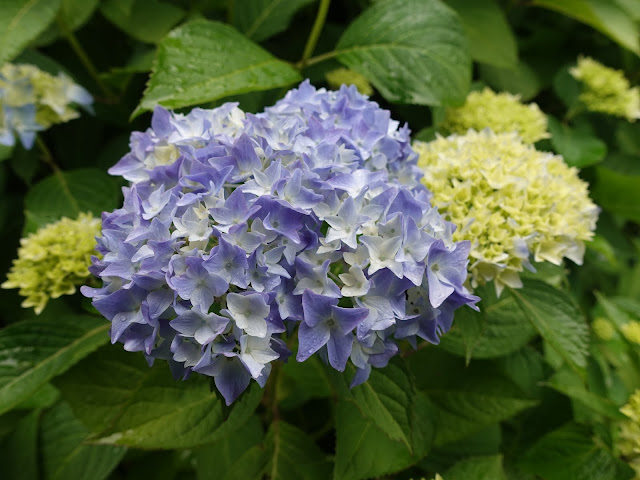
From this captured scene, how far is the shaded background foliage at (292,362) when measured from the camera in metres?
0.94

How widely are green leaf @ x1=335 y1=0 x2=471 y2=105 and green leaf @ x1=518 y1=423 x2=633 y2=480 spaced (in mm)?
728

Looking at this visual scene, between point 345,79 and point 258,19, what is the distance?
280 mm

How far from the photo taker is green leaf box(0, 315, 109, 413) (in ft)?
3.24

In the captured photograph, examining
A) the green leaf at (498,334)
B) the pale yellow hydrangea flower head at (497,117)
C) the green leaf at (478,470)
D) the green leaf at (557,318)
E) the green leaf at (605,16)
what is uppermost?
the green leaf at (605,16)

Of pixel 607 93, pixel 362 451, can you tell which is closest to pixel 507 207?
pixel 362 451

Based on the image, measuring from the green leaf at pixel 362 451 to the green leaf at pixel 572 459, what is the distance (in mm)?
286

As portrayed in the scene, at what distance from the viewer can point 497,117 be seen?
1.30 m

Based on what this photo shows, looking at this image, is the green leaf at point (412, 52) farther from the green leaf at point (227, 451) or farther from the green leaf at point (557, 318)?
the green leaf at point (227, 451)

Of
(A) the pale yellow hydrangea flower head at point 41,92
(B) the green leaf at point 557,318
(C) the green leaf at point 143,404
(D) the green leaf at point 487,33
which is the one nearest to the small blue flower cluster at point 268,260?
(C) the green leaf at point 143,404

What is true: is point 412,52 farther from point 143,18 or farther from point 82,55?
point 82,55

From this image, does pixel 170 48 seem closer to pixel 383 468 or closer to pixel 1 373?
pixel 1 373

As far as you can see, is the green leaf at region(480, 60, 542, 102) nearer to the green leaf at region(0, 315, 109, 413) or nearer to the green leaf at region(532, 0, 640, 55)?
the green leaf at region(532, 0, 640, 55)

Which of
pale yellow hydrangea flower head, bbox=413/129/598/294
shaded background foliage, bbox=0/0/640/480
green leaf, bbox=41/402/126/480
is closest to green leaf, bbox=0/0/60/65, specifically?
shaded background foliage, bbox=0/0/640/480

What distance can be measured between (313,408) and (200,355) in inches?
32.3
